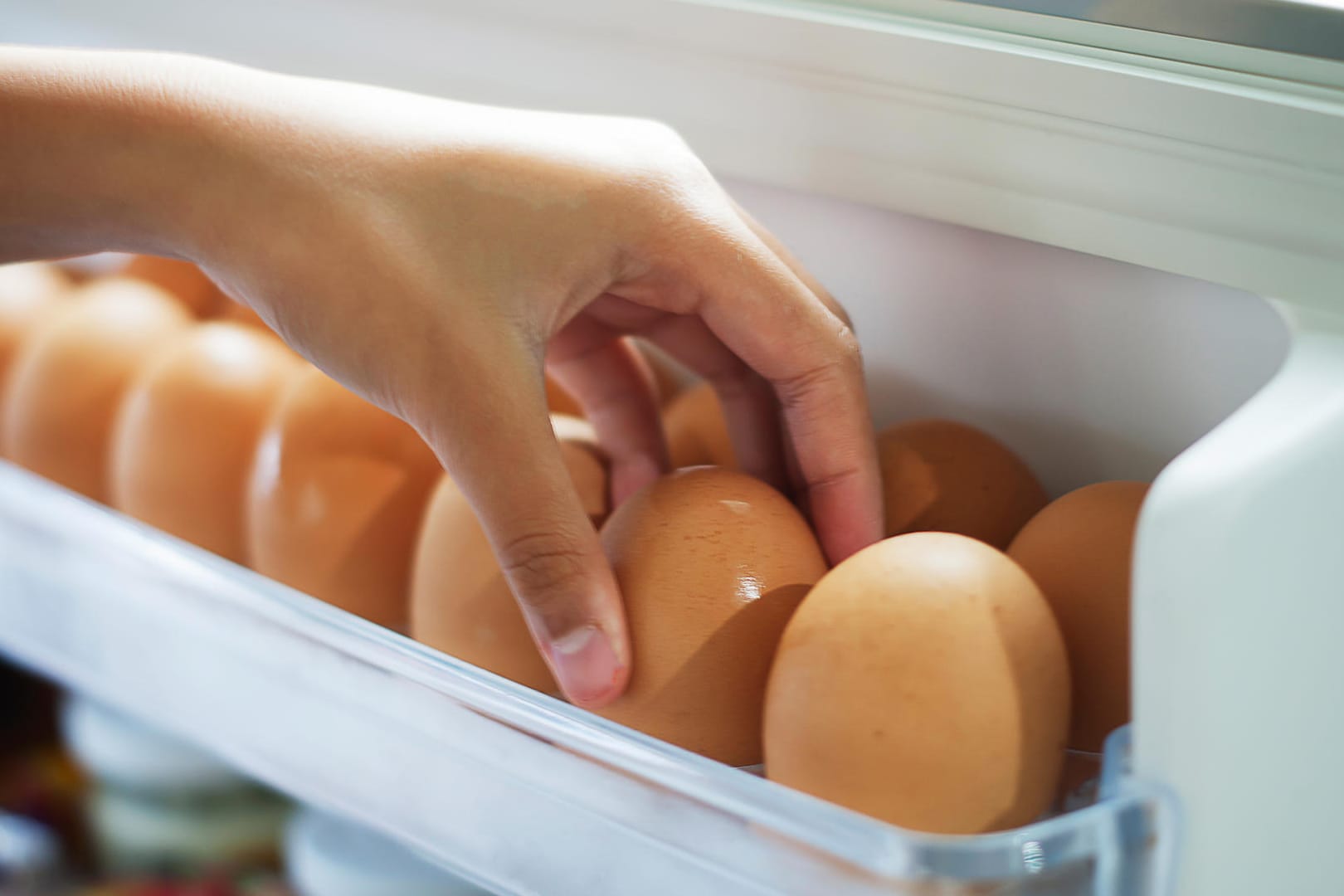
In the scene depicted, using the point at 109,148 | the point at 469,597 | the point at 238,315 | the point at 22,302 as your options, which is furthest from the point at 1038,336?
the point at 22,302

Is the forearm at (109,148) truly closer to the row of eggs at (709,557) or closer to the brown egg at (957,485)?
the row of eggs at (709,557)

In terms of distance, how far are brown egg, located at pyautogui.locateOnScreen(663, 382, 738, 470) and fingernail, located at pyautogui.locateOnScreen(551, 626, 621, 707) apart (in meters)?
0.19

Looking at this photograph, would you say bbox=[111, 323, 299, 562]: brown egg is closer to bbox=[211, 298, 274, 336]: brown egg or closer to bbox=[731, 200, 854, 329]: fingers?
bbox=[211, 298, 274, 336]: brown egg

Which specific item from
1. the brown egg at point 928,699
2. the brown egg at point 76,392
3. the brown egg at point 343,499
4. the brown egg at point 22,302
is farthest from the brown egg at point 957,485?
the brown egg at point 22,302

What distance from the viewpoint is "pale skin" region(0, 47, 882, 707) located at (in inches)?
18.1

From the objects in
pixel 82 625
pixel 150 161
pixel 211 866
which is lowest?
pixel 211 866

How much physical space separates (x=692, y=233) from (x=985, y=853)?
0.89ft

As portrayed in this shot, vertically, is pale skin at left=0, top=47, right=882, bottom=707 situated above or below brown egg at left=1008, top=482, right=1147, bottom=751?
above

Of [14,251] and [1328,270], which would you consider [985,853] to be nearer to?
[1328,270]

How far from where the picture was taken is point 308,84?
0.52 meters

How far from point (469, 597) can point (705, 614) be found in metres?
0.13

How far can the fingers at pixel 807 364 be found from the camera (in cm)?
51

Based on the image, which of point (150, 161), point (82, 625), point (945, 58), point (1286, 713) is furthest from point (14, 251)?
point (1286, 713)

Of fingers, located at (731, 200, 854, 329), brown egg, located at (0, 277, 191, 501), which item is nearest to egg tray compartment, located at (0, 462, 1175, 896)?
brown egg, located at (0, 277, 191, 501)
